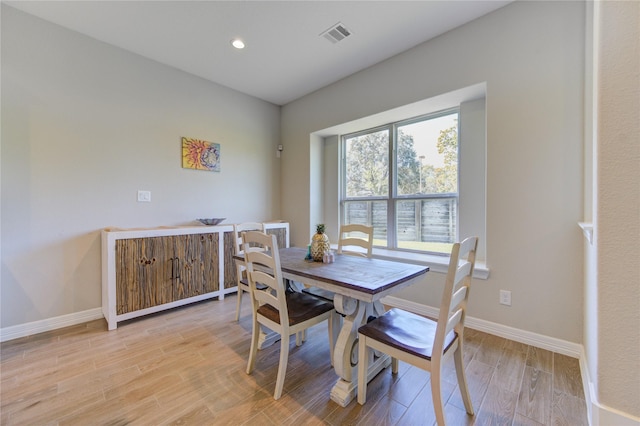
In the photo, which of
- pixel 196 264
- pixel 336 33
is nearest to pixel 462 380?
pixel 196 264

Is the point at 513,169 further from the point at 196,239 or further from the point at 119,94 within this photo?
the point at 119,94

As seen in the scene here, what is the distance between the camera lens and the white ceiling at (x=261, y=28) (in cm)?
214

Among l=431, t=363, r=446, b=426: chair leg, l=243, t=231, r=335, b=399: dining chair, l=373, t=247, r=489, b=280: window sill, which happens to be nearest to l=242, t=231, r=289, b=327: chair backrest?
l=243, t=231, r=335, b=399: dining chair

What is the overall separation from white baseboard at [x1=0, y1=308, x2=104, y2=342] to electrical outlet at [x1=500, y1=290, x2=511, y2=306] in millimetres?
3860

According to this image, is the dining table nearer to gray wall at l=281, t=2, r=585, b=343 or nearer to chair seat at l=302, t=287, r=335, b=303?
chair seat at l=302, t=287, r=335, b=303

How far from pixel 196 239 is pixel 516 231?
316cm

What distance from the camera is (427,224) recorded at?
3033mm

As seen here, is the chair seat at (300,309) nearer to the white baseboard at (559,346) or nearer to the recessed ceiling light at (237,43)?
the white baseboard at (559,346)

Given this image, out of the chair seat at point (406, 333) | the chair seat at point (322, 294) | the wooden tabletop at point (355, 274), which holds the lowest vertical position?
the chair seat at point (406, 333)

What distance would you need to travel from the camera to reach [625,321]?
965mm

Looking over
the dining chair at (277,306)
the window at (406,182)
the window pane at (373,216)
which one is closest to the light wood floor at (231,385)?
the dining chair at (277,306)

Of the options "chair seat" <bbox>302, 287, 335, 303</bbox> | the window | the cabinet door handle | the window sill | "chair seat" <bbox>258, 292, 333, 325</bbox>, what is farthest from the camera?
the window

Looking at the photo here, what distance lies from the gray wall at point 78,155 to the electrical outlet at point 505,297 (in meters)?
3.39

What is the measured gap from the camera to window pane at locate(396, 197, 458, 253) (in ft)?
9.36
